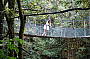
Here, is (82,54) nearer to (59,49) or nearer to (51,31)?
(59,49)

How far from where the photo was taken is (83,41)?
33.3 feet

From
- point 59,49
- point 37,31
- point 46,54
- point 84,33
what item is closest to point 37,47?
point 46,54

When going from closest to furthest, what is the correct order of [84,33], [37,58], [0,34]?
[0,34] < [84,33] < [37,58]

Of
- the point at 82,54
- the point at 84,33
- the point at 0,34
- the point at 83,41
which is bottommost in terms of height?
the point at 82,54

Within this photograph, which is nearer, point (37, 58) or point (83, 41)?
point (37, 58)

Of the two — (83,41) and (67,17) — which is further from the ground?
(67,17)

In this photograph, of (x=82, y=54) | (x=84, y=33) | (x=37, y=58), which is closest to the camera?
(x=84, y=33)

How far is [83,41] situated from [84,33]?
111 inches

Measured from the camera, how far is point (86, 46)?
396 inches

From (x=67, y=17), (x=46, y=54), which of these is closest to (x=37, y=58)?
(x=46, y=54)

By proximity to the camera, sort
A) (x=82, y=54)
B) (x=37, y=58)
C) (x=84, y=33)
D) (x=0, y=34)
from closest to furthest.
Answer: (x=0, y=34) < (x=84, y=33) < (x=37, y=58) < (x=82, y=54)

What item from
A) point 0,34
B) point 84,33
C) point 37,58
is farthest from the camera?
point 37,58

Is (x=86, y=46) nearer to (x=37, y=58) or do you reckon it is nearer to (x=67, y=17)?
(x=67, y=17)

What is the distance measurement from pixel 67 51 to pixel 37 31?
10.8ft
